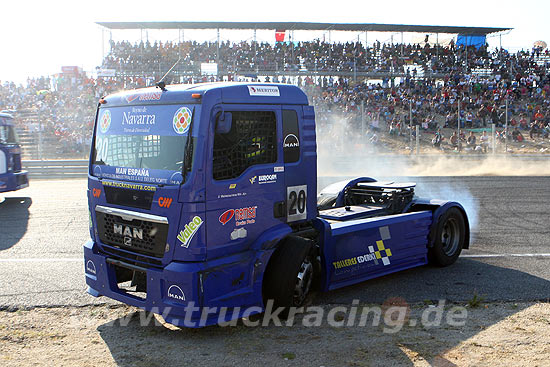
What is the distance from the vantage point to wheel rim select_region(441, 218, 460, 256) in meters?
7.42

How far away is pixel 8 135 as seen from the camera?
43.4 feet

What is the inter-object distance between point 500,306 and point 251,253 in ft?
8.92

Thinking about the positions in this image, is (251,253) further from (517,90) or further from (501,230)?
(517,90)

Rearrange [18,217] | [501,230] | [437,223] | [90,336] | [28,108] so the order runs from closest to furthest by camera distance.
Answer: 1. [90,336]
2. [437,223]
3. [501,230]
4. [18,217]
5. [28,108]

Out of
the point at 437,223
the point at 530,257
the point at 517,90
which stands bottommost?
the point at 530,257

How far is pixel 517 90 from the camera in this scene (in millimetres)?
32156

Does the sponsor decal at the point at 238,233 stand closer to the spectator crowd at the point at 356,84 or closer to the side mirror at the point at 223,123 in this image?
the side mirror at the point at 223,123

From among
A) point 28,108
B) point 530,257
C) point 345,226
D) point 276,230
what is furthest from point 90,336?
point 28,108

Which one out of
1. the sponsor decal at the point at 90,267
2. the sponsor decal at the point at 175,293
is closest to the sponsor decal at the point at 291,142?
the sponsor decal at the point at 175,293

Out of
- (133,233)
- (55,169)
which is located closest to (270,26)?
(55,169)

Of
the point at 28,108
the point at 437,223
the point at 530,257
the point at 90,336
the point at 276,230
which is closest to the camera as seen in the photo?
the point at 90,336

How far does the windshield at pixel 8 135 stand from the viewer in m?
13.1

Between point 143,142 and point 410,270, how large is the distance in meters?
4.02

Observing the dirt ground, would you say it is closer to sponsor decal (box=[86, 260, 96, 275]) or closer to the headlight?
sponsor decal (box=[86, 260, 96, 275])
